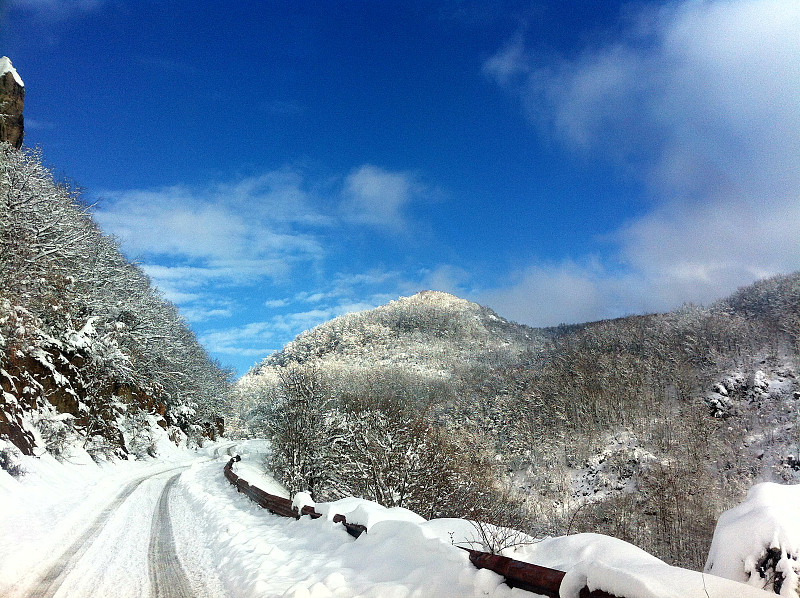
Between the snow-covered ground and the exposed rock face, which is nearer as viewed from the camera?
the snow-covered ground

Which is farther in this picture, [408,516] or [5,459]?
[5,459]

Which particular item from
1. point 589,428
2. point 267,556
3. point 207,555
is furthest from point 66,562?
point 589,428

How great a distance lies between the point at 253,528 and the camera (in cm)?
1085

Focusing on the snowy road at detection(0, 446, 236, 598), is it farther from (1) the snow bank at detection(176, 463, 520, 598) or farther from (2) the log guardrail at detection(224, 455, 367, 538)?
(2) the log guardrail at detection(224, 455, 367, 538)

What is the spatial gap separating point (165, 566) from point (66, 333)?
2613cm

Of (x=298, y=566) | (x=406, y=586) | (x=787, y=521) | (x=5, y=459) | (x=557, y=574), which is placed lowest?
(x=5, y=459)

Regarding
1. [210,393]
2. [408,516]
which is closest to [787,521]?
[408,516]

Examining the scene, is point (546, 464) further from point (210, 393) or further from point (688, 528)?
point (210, 393)

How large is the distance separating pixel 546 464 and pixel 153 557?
214 feet

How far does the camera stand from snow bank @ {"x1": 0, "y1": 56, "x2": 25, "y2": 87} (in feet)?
92.7

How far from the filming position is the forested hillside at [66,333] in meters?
21.2

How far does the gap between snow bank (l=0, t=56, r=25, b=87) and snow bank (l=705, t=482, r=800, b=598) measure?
3912cm

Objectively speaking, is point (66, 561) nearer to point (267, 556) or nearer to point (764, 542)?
point (267, 556)

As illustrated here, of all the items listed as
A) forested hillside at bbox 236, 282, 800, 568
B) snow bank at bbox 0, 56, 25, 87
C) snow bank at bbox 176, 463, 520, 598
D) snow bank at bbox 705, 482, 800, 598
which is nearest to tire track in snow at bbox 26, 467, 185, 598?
snow bank at bbox 176, 463, 520, 598
